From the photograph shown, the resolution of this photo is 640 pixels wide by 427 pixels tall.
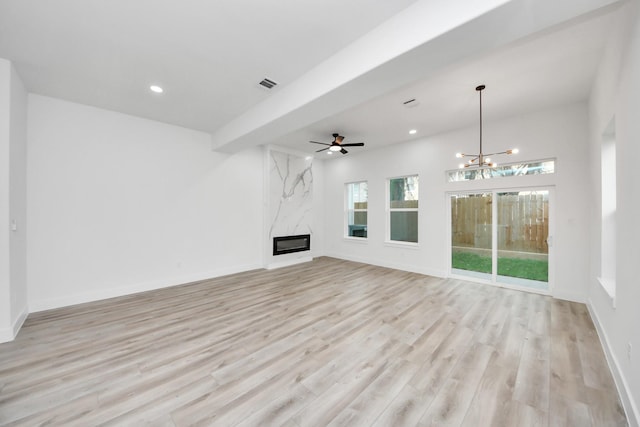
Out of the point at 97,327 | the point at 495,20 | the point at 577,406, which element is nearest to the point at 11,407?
the point at 97,327

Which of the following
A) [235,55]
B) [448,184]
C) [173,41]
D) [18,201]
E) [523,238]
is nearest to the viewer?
[173,41]

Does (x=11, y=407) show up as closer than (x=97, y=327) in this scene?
Yes

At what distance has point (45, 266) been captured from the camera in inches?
138

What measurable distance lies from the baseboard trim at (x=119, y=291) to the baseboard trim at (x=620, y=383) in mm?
5662

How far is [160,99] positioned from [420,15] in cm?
367

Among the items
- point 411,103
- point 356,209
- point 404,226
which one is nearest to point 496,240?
point 404,226

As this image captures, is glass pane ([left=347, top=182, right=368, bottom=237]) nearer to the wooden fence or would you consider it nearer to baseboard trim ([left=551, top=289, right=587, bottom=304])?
the wooden fence

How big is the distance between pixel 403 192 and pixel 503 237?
231cm

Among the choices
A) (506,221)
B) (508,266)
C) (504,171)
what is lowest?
(508,266)

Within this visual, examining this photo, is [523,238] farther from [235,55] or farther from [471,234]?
[235,55]

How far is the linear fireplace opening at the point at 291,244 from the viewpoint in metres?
6.21

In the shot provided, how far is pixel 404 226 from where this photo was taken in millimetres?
6133

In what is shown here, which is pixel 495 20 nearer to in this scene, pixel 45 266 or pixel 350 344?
pixel 350 344

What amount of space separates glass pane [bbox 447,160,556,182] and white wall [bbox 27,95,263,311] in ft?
16.1
